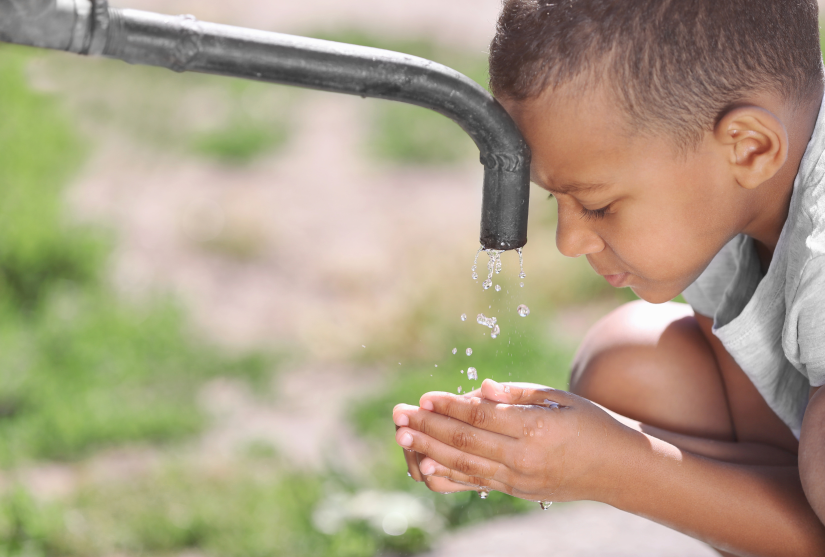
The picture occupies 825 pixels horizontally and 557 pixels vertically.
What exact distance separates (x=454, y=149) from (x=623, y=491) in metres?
3.31

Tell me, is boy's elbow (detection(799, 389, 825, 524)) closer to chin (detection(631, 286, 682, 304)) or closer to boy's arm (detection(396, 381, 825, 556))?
boy's arm (detection(396, 381, 825, 556))

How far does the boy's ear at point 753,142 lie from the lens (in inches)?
51.7

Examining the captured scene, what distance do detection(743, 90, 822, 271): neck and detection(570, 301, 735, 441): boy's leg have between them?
10.3 inches

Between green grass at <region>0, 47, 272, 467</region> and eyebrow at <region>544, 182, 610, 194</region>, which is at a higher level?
eyebrow at <region>544, 182, 610, 194</region>

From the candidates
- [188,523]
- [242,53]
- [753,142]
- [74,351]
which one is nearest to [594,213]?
[753,142]

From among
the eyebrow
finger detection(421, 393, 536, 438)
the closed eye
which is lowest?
finger detection(421, 393, 536, 438)

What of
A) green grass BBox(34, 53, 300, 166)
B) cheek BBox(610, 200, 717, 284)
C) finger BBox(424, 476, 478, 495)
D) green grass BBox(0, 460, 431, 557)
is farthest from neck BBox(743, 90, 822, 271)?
green grass BBox(34, 53, 300, 166)

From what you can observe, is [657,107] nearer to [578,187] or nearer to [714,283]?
[578,187]

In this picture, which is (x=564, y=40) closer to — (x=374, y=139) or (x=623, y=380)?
(x=623, y=380)

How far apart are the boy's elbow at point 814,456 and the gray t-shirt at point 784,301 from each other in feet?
0.22

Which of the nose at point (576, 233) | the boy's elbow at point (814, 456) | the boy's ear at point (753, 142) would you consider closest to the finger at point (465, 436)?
the nose at point (576, 233)

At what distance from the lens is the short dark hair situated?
1.28m

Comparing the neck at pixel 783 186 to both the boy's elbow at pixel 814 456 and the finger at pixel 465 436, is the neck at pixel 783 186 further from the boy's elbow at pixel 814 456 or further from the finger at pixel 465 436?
the finger at pixel 465 436

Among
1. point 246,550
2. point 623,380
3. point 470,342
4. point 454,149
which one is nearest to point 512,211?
point 623,380
